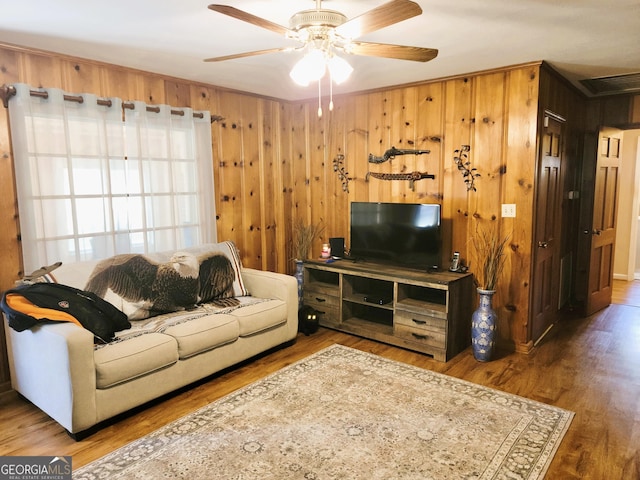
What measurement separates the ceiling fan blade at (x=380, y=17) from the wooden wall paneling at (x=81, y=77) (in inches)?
87.1

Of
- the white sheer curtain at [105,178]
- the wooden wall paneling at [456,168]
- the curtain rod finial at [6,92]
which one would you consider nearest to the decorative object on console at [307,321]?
the white sheer curtain at [105,178]

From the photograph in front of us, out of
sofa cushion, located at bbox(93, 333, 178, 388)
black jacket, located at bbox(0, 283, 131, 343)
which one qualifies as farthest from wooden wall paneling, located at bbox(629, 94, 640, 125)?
black jacket, located at bbox(0, 283, 131, 343)

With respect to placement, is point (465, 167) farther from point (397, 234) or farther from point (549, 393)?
point (549, 393)

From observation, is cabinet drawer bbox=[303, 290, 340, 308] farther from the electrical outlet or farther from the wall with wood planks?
the electrical outlet

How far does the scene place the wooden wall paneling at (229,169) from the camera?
4207 millimetres

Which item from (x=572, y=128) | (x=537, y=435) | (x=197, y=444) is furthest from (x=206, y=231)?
(x=572, y=128)

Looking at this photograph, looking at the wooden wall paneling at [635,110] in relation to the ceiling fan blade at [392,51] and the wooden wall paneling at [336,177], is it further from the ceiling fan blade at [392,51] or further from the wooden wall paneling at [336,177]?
the ceiling fan blade at [392,51]

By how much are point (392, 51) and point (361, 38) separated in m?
0.77

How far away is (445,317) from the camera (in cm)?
349

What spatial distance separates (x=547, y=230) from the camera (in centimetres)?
392

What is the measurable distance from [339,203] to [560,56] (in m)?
2.39

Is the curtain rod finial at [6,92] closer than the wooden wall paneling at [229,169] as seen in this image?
Yes

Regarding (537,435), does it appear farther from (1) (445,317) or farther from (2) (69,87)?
(2) (69,87)

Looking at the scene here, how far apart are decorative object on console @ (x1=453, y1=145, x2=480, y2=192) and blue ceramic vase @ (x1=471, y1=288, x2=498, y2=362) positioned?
0.95 metres
